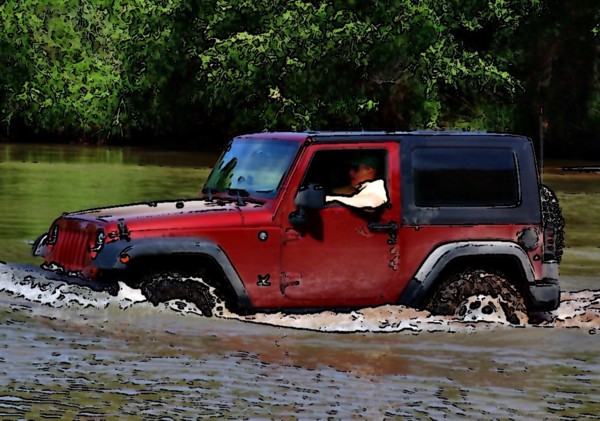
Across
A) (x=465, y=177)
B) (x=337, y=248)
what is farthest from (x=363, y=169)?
(x=465, y=177)

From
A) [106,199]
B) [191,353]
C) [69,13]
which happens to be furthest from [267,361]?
[69,13]

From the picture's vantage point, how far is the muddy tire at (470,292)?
11.8 metres

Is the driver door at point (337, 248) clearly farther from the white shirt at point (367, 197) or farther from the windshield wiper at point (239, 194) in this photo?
the windshield wiper at point (239, 194)

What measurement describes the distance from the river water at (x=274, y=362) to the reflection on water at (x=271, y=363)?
11 mm

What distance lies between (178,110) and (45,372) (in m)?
50.4

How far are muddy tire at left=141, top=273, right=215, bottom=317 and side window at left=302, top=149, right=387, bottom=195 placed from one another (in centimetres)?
125

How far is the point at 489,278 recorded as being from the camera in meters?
11.8

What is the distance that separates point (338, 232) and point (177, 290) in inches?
50.1

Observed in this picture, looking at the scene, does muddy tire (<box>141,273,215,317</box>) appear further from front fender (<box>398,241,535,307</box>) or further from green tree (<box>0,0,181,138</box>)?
green tree (<box>0,0,181,138</box>)

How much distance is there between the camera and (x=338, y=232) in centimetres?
1150

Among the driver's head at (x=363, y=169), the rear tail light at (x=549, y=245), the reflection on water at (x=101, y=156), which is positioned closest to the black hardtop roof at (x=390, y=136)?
the driver's head at (x=363, y=169)

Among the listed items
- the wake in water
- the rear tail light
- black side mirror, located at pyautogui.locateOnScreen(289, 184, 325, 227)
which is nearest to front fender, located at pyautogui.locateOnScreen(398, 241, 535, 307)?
the wake in water

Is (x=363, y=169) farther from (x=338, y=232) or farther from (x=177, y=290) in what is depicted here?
(x=177, y=290)

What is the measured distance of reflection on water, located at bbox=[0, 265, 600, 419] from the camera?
8828mm
